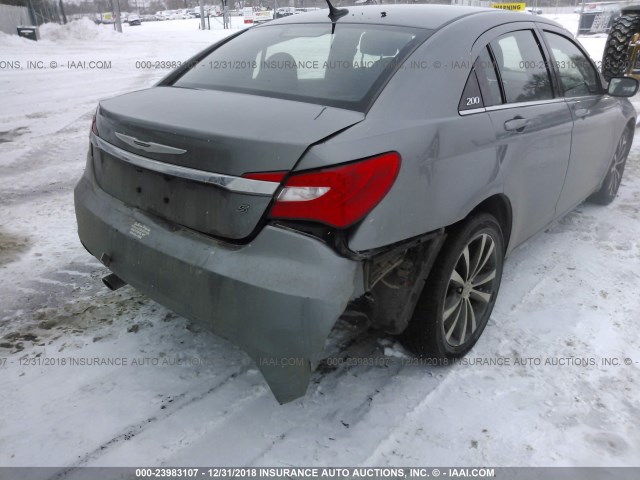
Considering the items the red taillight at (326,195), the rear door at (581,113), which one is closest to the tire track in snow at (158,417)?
the red taillight at (326,195)

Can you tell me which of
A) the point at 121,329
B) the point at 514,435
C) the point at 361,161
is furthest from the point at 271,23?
the point at 514,435

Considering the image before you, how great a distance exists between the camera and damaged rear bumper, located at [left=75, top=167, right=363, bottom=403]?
1849 millimetres

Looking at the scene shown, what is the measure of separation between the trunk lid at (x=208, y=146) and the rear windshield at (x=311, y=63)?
0.15 m

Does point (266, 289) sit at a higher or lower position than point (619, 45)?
lower

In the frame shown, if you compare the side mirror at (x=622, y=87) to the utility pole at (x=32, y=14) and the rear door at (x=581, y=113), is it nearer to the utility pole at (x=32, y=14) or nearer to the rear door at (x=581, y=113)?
the rear door at (x=581, y=113)

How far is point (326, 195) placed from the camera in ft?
6.15

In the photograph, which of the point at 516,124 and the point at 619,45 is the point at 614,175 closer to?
the point at 516,124

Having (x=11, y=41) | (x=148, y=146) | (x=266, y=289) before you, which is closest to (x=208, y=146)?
(x=148, y=146)

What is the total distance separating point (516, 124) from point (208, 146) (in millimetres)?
1677

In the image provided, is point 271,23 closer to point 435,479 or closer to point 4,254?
point 4,254

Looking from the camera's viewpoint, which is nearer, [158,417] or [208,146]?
[208,146]

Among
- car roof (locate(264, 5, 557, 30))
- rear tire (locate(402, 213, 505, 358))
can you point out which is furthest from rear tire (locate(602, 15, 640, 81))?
rear tire (locate(402, 213, 505, 358))

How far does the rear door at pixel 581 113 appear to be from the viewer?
11.3 feet

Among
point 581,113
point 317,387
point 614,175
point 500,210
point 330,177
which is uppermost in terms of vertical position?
point 330,177
